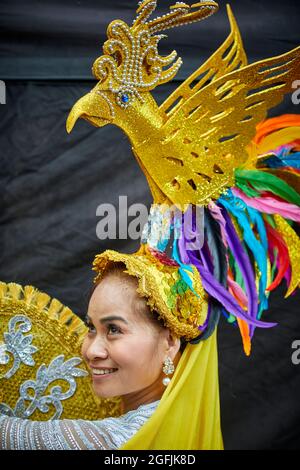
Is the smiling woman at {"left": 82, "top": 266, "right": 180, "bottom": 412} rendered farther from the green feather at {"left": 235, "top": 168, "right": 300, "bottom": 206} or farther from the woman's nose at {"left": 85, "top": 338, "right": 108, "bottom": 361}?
the green feather at {"left": 235, "top": 168, "right": 300, "bottom": 206}

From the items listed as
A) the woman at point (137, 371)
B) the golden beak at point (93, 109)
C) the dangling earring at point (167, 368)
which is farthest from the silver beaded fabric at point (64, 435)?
the golden beak at point (93, 109)

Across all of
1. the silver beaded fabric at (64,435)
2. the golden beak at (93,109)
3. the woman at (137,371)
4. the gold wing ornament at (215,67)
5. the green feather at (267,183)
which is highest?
the gold wing ornament at (215,67)

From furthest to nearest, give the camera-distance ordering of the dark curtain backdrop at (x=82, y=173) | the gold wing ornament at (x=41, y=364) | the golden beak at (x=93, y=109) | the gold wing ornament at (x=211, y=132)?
the dark curtain backdrop at (x=82, y=173), the gold wing ornament at (x=41, y=364), the gold wing ornament at (x=211, y=132), the golden beak at (x=93, y=109)

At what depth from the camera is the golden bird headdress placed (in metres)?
1.42

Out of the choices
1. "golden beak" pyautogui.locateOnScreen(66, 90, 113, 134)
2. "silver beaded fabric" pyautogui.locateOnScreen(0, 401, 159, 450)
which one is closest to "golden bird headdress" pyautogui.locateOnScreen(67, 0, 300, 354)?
"golden beak" pyautogui.locateOnScreen(66, 90, 113, 134)

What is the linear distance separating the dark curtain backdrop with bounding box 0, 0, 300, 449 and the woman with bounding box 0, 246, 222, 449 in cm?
49

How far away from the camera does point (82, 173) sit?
6.46 feet

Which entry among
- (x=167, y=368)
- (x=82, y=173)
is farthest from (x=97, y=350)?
(x=82, y=173)

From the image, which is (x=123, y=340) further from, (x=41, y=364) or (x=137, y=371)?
(x=41, y=364)

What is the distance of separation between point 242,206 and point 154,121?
29cm

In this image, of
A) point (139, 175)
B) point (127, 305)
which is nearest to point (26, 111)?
point (139, 175)

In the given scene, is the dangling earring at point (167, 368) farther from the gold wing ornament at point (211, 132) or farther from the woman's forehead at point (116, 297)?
the gold wing ornament at point (211, 132)

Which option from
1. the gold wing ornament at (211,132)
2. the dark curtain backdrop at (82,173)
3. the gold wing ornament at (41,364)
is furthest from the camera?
the dark curtain backdrop at (82,173)

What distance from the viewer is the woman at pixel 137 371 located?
4.63ft
